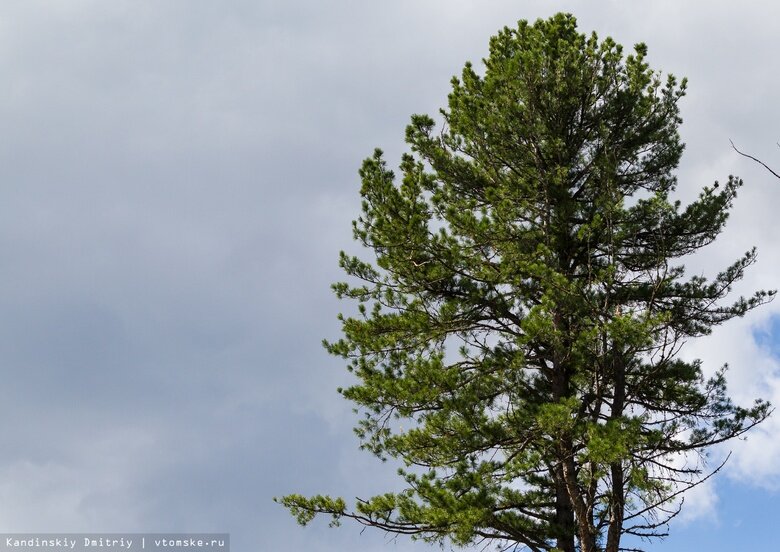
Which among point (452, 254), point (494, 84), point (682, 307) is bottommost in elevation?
point (682, 307)

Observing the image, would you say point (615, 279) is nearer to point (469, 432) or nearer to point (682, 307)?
point (682, 307)

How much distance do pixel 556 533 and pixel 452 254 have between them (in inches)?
194

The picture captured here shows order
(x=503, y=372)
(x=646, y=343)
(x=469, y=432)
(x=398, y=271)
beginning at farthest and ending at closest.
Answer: (x=398, y=271), (x=503, y=372), (x=469, y=432), (x=646, y=343)

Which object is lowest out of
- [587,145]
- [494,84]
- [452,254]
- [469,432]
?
[469,432]

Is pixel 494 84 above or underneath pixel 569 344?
above

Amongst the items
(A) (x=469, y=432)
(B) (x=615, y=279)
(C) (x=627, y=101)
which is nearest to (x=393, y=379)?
(A) (x=469, y=432)

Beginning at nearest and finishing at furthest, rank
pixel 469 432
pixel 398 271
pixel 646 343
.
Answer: pixel 646 343 < pixel 469 432 < pixel 398 271

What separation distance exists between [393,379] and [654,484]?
459 cm

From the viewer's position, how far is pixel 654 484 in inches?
437

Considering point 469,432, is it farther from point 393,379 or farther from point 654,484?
point 654,484

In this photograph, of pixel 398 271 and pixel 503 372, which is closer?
pixel 503 372

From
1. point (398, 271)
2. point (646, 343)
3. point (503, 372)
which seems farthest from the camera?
point (398, 271)

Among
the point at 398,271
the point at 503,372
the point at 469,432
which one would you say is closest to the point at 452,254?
the point at 398,271

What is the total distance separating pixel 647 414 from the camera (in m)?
12.2
